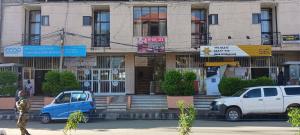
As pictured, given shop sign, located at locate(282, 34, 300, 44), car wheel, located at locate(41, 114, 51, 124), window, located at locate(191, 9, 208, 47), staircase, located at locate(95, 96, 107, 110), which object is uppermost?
window, located at locate(191, 9, 208, 47)

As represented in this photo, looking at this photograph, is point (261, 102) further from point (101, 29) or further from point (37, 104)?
point (101, 29)

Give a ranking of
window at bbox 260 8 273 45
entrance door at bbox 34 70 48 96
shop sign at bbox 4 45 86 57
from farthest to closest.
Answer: entrance door at bbox 34 70 48 96 < window at bbox 260 8 273 45 < shop sign at bbox 4 45 86 57

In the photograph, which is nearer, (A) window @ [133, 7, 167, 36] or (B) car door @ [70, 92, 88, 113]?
(B) car door @ [70, 92, 88, 113]

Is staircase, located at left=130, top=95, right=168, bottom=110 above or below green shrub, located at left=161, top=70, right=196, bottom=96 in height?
below

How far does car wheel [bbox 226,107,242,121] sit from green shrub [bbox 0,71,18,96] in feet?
47.3

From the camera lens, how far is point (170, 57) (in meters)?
33.9

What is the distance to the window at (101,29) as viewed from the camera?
110ft

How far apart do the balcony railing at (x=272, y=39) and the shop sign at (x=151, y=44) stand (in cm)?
751

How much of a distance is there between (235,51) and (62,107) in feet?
46.2

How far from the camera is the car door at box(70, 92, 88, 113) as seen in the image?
22812 mm

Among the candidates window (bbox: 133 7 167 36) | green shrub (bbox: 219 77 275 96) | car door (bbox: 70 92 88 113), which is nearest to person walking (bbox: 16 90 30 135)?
car door (bbox: 70 92 88 113)

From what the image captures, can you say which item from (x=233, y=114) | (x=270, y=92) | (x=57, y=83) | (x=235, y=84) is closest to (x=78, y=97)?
(x=57, y=83)

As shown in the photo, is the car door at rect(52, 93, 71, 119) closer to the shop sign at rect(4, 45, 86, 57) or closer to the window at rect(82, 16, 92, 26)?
the shop sign at rect(4, 45, 86, 57)

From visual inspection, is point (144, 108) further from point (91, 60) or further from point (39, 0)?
point (39, 0)
